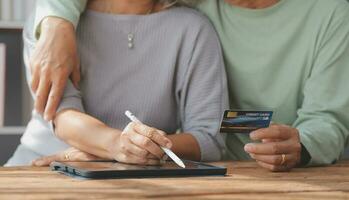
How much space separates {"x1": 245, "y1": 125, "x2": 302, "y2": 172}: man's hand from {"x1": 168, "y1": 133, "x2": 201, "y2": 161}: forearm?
0.20 m

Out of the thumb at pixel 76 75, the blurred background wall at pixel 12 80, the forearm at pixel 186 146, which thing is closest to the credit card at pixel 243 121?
the forearm at pixel 186 146

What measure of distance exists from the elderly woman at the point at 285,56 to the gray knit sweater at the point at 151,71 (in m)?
0.05

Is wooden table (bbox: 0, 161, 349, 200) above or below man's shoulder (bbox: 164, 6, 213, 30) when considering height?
below

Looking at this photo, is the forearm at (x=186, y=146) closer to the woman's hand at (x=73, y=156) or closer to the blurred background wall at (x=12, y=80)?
the woman's hand at (x=73, y=156)

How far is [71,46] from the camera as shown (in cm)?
160

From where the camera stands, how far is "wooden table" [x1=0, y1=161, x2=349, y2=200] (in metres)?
1.01

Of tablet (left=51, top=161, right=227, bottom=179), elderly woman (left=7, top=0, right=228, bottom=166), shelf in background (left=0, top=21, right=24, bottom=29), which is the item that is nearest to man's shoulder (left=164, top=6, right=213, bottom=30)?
elderly woman (left=7, top=0, right=228, bottom=166)

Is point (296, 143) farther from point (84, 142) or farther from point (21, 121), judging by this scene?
point (21, 121)

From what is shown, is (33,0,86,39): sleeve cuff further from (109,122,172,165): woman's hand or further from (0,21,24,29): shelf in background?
(0,21,24,29): shelf in background

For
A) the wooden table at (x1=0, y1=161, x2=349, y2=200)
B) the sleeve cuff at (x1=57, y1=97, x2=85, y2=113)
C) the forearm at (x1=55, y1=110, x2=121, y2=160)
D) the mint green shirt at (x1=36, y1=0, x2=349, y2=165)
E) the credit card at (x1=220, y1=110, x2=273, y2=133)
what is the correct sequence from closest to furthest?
the wooden table at (x1=0, y1=161, x2=349, y2=200)
the credit card at (x1=220, y1=110, x2=273, y2=133)
the forearm at (x1=55, y1=110, x2=121, y2=160)
the sleeve cuff at (x1=57, y1=97, x2=85, y2=113)
the mint green shirt at (x1=36, y1=0, x2=349, y2=165)

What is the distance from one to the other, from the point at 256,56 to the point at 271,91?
10 centimetres

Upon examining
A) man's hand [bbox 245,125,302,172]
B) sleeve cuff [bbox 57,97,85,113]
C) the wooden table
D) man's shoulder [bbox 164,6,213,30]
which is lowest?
sleeve cuff [bbox 57,97,85,113]

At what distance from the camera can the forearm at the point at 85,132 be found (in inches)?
58.4

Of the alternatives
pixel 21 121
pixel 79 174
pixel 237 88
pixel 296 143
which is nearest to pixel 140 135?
pixel 79 174
